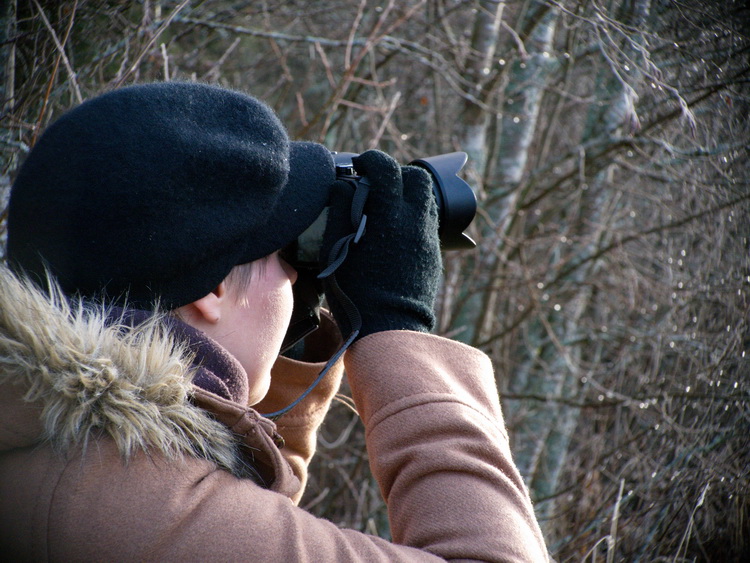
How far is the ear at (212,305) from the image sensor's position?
94 cm

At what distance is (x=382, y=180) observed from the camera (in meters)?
1.08

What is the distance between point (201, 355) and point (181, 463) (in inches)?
6.3

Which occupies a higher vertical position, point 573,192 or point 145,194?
point 145,194

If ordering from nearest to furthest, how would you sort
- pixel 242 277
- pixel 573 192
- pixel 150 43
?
pixel 242 277, pixel 150 43, pixel 573 192

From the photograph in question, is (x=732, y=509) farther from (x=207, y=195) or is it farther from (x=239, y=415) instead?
(x=207, y=195)

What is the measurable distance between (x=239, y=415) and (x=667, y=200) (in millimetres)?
2566

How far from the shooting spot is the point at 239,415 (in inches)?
33.2

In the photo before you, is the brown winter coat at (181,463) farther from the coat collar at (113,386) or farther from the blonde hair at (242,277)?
the blonde hair at (242,277)

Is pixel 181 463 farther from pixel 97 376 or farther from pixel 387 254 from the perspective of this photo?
pixel 387 254

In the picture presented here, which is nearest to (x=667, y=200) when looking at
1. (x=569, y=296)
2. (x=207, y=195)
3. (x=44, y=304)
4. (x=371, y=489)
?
(x=569, y=296)

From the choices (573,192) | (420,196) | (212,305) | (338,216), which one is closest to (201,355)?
(212,305)

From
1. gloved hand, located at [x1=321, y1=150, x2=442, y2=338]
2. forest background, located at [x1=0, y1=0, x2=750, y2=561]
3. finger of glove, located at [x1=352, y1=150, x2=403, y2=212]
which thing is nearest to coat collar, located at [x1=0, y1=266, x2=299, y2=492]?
gloved hand, located at [x1=321, y1=150, x2=442, y2=338]

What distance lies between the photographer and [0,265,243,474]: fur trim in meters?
0.74

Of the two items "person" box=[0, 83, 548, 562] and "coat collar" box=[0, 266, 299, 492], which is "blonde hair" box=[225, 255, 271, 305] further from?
"coat collar" box=[0, 266, 299, 492]
